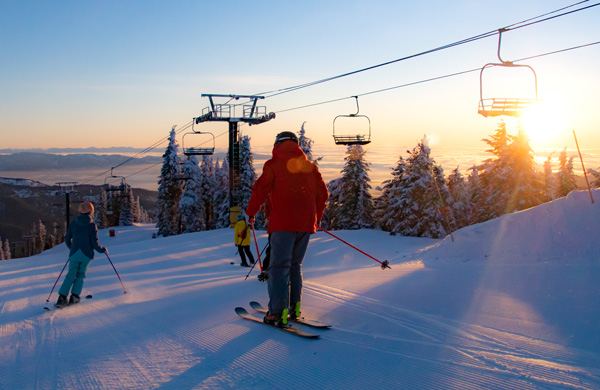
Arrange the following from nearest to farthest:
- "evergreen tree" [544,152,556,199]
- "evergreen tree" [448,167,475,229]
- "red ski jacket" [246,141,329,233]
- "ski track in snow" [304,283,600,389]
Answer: "ski track in snow" [304,283,600,389], "red ski jacket" [246,141,329,233], "evergreen tree" [544,152,556,199], "evergreen tree" [448,167,475,229]

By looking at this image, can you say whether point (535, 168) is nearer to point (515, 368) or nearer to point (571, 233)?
point (571, 233)

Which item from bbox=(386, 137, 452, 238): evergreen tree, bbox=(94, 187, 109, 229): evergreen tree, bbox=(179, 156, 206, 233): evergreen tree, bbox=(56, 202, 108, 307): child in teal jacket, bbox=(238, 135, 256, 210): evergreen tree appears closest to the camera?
bbox=(56, 202, 108, 307): child in teal jacket

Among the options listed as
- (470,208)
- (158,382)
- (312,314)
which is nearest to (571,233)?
(312,314)

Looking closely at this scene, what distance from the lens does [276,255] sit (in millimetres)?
4824

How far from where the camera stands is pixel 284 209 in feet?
15.8

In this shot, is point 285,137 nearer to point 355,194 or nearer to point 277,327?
point 277,327

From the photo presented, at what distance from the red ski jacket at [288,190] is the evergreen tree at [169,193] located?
183ft

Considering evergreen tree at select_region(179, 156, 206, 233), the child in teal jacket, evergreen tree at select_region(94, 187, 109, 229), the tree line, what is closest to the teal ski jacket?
the child in teal jacket

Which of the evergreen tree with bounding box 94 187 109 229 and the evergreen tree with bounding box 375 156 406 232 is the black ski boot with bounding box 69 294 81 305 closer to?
the evergreen tree with bounding box 375 156 406 232

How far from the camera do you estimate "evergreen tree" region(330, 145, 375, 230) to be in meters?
46.1

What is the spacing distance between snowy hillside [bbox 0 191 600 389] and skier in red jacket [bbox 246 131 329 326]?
0.44 metres

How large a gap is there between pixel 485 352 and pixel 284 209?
2.33m

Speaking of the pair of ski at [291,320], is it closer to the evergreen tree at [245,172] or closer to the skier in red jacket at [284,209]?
the skier in red jacket at [284,209]

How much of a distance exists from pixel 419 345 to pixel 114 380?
105 inches
